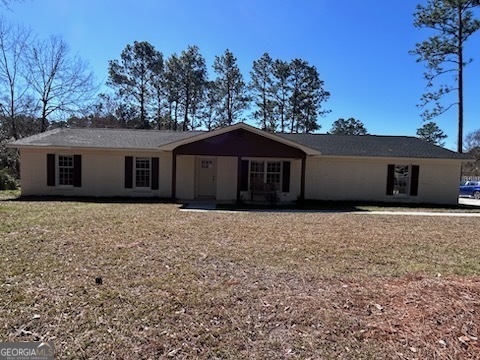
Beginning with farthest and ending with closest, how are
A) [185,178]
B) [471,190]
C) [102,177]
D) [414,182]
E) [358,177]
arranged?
[471,190] → [414,182] → [358,177] → [185,178] → [102,177]

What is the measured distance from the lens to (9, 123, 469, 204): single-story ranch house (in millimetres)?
14389

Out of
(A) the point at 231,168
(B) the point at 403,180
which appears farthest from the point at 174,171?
(B) the point at 403,180

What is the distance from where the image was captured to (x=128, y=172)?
1540 cm

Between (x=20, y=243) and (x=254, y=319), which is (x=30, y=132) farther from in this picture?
(x=254, y=319)

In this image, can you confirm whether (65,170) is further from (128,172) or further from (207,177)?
(207,177)

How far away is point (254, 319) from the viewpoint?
346cm

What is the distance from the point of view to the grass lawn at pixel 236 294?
9.91 ft

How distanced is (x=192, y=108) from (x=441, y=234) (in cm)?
3125

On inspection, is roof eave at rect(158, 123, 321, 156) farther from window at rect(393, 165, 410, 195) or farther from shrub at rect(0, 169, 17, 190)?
shrub at rect(0, 169, 17, 190)

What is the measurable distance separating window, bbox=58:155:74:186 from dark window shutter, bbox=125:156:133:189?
2.53 meters

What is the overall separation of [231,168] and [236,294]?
12234mm


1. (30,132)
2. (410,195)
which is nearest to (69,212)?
(410,195)

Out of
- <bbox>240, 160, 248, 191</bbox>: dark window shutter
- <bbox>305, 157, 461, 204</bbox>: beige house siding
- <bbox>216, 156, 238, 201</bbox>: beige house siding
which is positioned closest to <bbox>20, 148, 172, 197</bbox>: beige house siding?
<bbox>216, 156, 238, 201</bbox>: beige house siding

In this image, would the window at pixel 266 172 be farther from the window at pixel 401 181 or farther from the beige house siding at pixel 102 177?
the window at pixel 401 181
